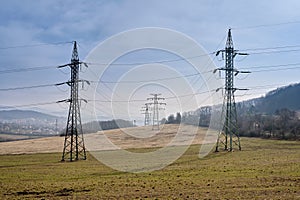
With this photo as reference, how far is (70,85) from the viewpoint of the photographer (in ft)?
177

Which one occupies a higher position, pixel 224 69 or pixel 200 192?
pixel 224 69

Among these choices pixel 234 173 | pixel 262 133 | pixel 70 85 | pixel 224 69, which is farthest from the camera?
pixel 262 133

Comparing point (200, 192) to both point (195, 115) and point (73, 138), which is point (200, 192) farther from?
point (195, 115)

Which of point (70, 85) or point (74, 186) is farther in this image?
point (70, 85)

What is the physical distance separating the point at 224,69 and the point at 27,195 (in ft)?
147

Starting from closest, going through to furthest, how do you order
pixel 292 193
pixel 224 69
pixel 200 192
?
pixel 292 193
pixel 200 192
pixel 224 69

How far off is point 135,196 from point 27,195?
6.79 metres

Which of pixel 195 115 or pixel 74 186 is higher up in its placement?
pixel 195 115

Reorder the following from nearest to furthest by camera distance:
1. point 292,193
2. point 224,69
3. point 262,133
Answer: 1. point 292,193
2. point 224,69
3. point 262,133

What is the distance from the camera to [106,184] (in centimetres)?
2480

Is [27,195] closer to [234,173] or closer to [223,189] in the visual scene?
[223,189]

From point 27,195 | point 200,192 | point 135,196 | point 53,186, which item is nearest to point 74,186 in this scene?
point 53,186

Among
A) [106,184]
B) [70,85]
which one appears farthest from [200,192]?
[70,85]

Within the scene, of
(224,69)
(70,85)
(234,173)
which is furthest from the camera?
(224,69)
